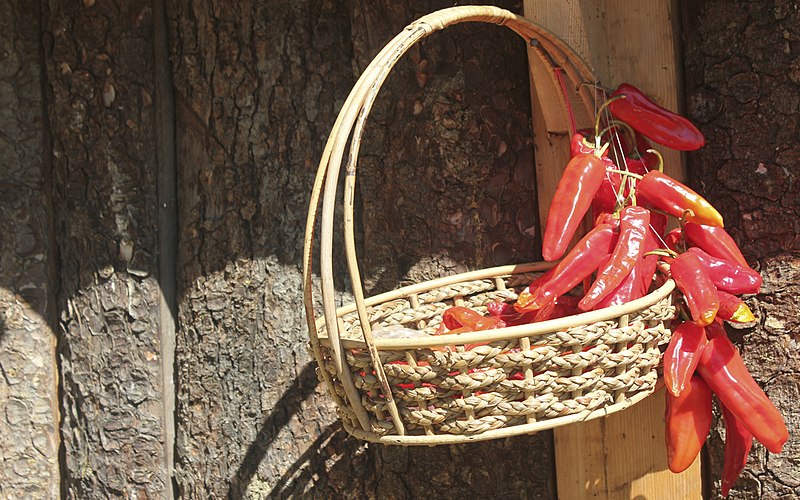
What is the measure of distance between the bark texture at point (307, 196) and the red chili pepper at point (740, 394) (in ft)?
1.47

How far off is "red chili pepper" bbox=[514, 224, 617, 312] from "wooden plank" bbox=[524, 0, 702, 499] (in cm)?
29

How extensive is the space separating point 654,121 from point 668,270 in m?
0.27

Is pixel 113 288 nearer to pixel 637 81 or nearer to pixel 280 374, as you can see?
pixel 280 374

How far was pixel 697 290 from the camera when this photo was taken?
1357mm

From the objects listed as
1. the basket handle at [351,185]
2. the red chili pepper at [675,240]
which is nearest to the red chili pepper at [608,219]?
the red chili pepper at [675,240]

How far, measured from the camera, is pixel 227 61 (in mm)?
1749

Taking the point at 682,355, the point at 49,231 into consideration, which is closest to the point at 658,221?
the point at 682,355

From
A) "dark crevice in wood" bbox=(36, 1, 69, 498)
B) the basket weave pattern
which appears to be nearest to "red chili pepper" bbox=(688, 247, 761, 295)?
the basket weave pattern

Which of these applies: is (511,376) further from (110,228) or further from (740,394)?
(110,228)

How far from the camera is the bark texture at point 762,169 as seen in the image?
61.4 inches

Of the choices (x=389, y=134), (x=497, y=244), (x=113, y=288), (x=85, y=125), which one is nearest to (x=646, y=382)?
(x=497, y=244)

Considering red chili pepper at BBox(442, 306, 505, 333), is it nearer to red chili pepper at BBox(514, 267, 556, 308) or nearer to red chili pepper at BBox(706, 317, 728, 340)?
red chili pepper at BBox(514, 267, 556, 308)

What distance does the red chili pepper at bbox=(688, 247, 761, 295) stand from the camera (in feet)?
4.61

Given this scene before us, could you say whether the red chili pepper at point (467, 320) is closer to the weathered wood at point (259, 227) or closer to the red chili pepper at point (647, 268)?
the red chili pepper at point (647, 268)
